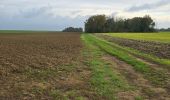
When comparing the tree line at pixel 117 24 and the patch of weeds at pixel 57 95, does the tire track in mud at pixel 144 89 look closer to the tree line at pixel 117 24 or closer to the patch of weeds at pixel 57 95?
the patch of weeds at pixel 57 95

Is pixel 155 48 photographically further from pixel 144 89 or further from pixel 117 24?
pixel 117 24

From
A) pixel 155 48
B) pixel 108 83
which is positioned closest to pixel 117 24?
pixel 155 48

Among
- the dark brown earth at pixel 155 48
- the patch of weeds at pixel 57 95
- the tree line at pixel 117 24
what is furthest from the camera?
the tree line at pixel 117 24

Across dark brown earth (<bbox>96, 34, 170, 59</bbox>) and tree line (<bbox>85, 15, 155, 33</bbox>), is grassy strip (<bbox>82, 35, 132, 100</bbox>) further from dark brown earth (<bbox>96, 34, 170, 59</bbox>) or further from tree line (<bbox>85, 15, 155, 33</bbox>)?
tree line (<bbox>85, 15, 155, 33</bbox>)

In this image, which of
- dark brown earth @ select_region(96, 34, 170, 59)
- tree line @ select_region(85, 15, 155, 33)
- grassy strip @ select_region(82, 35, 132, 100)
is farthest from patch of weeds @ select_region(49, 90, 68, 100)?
tree line @ select_region(85, 15, 155, 33)

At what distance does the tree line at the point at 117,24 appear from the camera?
538 ft

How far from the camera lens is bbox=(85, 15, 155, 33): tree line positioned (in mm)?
164000

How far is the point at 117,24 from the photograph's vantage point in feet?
587

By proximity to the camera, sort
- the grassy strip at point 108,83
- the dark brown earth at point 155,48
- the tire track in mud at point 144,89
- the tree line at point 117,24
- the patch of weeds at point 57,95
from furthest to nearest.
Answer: the tree line at point 117,24
the dark brown earth at point 155,48
the grassy strip at point 108,83
the tire track in mud at point 144,89
the patch of weeds at point 57,95

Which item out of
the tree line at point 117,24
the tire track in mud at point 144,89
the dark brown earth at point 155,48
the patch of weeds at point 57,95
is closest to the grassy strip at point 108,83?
the tire track in mud at point 144,89

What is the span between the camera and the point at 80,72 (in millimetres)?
16375

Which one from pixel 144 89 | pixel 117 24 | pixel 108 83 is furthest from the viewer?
pixel 117 24

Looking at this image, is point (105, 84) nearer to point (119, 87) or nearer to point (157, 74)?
point (119, 87)

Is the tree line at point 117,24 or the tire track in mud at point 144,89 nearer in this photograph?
the tire track in mud at point 144,89
